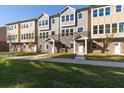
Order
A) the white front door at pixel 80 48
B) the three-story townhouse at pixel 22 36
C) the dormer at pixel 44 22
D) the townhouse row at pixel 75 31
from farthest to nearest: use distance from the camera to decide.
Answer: the three-story townhouse at pixel 22 36, the dormer at pixel 44 22, the white front door at pixel 80 48, the townhouse row at pixel 75 31

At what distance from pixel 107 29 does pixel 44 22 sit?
1197 centimetres

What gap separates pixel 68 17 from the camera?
105 ft

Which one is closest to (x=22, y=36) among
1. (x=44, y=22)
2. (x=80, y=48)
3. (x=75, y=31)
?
(x=44, y=22)

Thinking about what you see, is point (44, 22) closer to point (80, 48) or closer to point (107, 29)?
point (80, 48)

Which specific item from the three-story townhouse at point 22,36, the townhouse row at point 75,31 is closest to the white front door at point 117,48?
the townhouse row at point 75,31

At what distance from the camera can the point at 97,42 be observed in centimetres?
2884

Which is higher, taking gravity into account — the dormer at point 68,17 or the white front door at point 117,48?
the dormer at point 68,17

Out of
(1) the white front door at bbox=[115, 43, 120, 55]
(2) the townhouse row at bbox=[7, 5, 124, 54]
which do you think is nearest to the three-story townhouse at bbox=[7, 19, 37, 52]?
(2) the townhouse row at bbox=[7, 5, 124, 54]

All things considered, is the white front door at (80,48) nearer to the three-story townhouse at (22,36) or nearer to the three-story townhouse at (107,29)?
the three-story townhouse at (107,29)

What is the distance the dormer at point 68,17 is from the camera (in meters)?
31.3

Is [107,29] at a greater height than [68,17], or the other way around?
[68,17]

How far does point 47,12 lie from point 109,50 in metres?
11.9

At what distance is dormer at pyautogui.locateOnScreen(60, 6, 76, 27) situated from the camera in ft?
103
